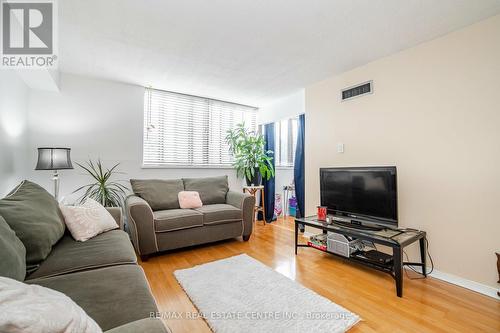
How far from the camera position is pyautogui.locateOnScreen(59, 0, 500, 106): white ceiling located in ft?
5.92

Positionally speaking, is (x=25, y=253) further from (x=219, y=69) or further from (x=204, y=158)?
(x=204, y=158)

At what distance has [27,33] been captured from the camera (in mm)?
2057

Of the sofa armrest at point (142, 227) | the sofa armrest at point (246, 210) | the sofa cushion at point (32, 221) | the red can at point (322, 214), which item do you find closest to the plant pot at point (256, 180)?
the sofa armrest at point (246, 210)

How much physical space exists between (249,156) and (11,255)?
11.1 feet

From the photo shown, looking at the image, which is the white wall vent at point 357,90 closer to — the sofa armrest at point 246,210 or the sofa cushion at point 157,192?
the sofa armrest at point 246,210

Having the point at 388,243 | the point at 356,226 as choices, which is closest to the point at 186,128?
the point at 356,226

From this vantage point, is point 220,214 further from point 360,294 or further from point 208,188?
point 360,294

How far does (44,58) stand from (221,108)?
8.39 ft

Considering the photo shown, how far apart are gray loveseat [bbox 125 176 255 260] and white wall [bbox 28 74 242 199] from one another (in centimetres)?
59

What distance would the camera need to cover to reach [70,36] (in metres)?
2.21

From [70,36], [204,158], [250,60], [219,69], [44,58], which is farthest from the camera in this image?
[204,158]

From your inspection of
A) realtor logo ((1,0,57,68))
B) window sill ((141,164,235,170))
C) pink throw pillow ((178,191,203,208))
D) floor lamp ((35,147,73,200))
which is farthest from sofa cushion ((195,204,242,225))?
realtor logo ((1,0,57,68))

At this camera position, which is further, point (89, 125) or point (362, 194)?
point (89, 125)

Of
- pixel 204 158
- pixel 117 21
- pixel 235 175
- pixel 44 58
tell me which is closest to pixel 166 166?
pixel 204 158
